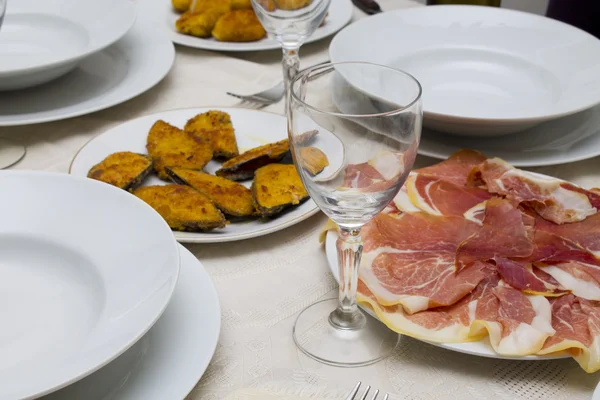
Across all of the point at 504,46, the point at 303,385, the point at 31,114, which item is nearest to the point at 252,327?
the point at 303,385

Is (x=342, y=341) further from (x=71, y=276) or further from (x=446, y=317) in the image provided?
(x=71, y=276)

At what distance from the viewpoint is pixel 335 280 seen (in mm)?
821

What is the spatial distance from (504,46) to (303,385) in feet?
2.86

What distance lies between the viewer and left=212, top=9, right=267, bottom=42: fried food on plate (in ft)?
4.69

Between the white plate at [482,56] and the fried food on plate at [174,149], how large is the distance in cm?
31

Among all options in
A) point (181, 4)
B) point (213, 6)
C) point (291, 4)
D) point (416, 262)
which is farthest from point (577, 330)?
point (181, 4)

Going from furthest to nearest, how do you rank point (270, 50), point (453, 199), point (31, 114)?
1. point (270, 50)
2. point (31, 114)
3. point (453, 199)

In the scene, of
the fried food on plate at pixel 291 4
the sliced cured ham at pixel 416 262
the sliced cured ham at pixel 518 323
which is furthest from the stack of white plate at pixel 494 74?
the sliced cured ham at pixel 518 323

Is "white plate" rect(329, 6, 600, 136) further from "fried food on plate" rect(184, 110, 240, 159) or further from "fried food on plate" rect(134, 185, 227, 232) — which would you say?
"fried food on plate" rect(134, 185, 227, 232)

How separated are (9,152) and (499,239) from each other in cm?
75

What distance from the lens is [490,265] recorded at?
763 mm

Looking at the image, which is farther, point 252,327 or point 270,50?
point 270,50

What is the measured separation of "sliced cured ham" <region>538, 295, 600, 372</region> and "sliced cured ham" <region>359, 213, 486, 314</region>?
0.09 meters

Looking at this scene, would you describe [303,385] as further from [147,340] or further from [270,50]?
[270,50]
